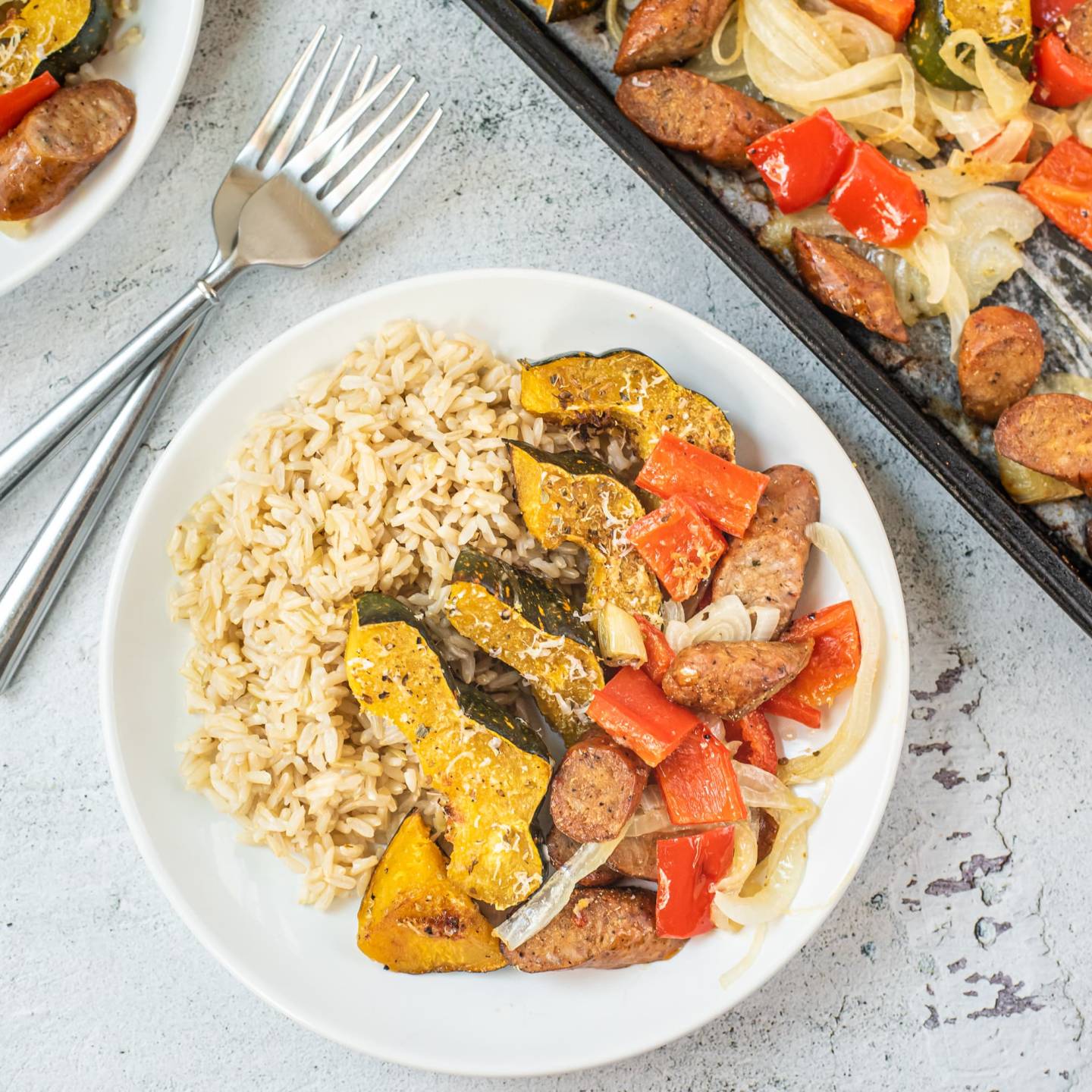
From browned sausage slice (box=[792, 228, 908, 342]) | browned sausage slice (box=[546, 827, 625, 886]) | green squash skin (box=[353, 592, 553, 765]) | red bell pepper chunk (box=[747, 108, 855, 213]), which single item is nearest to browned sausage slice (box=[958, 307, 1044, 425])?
browned sausage slice (box=[792, 228, 908, 342])

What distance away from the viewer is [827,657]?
257cm

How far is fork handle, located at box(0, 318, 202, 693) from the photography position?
9.43ft

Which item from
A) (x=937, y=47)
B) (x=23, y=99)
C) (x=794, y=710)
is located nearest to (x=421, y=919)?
(x=794, y=710)

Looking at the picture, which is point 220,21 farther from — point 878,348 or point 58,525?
point 878,348

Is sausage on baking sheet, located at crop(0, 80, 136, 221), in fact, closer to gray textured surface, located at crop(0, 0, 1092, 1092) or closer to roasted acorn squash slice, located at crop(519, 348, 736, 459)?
gray textured surface, located at crop(0, 0, 1092, 1092)

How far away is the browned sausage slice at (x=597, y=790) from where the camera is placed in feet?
7.75

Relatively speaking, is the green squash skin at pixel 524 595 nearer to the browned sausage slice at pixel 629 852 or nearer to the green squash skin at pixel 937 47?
the browned sausage slice at pixel 629 852

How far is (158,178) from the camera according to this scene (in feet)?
9.73

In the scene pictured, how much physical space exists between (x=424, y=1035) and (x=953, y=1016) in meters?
1.61

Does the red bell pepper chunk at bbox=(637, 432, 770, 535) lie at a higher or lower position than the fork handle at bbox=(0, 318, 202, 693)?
lower

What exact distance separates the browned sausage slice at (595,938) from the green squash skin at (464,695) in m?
0.39

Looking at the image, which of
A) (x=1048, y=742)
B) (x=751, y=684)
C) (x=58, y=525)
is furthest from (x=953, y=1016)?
(x=58, y=525)

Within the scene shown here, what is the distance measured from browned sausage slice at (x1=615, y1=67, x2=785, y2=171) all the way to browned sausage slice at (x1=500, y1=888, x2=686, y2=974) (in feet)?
6.42

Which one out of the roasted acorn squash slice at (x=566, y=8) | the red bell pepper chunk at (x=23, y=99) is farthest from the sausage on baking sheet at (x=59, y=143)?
the roasted acorn squash slice at (x=566, y=8)
